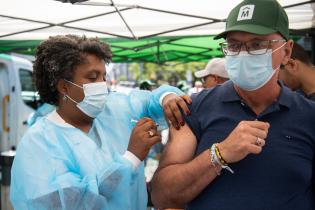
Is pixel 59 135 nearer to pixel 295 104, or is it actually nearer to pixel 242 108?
pixel 242 108

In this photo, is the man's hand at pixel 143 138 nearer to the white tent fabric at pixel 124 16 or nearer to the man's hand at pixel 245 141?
the man's hand at pixel 245 141

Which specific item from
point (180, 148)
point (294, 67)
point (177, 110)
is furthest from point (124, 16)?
point (180, 148)

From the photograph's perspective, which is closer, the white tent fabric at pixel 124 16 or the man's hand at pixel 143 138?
the man's hand at pixel 143 138

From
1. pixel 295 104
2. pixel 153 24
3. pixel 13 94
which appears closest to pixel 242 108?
pixel 295 104

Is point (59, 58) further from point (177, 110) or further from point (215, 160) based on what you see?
point (215, 160)

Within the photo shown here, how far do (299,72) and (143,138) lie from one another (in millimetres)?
1970

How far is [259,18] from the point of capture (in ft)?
5.14

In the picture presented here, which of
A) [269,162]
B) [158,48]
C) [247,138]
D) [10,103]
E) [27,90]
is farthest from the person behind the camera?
[27,90]

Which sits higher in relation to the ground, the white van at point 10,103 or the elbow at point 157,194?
the elbow at point 157,194

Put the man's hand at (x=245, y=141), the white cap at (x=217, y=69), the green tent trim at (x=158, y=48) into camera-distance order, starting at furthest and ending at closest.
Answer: the green tent trim at (x=158, y=48) < the white cap at (x=217, y=69) < the man's hand at (x=245, y=141)

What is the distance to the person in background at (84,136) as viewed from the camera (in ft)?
6.03

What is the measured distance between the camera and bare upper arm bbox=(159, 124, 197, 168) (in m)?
1.61

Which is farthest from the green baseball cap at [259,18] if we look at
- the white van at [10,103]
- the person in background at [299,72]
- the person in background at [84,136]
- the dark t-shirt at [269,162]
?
the white van at [10,103]

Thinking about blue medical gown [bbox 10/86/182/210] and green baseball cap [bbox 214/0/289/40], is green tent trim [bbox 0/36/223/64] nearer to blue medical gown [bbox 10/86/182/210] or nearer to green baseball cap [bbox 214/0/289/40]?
blue medical gown [bbox 10/86/182/210]
